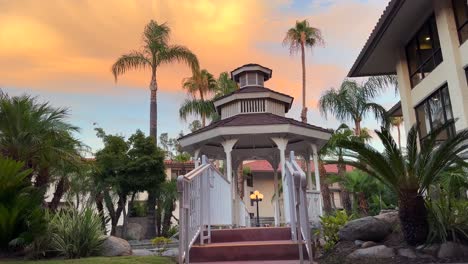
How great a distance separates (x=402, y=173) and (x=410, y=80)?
7613 millimetres

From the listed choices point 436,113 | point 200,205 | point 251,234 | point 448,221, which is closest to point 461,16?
point 436,113

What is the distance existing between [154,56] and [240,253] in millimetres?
20087

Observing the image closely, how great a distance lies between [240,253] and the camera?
6.09 m

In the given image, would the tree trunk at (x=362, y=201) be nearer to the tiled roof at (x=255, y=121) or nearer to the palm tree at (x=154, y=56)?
the tiled roof at (x=255, y=121)

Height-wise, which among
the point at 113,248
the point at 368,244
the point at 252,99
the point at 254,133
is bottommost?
the point at 368,244

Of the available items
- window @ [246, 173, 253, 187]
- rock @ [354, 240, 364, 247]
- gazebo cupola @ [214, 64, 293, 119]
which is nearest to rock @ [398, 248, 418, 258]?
rock @ [354, 240, 364, 247]

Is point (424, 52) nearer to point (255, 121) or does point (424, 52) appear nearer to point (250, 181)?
point (255, 121)

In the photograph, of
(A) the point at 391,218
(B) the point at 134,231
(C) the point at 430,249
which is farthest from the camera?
(B) the point at 134,231

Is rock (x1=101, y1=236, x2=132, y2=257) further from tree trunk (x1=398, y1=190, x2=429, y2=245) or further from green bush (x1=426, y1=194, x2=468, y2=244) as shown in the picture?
green bush (x1=426, y1=194, x2=468, y2=244)

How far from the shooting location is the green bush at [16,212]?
24.2ft

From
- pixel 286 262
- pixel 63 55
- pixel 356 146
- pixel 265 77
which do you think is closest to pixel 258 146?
pixel 265 77

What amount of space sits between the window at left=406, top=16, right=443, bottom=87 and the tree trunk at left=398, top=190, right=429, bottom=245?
619 cm

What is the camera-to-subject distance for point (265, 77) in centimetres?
1556

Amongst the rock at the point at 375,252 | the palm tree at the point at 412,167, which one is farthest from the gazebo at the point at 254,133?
the palm tree at the point at 412,167
